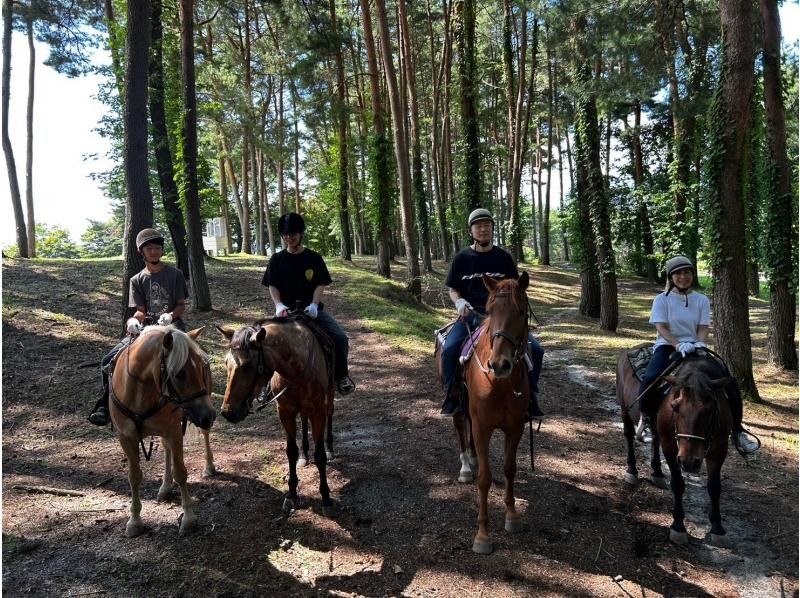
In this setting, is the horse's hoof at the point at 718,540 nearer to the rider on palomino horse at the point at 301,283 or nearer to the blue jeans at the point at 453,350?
the blue jeans at the point at 453,350

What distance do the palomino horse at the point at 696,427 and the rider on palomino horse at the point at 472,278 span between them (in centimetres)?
130

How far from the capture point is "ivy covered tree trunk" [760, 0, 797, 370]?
32.7 feet

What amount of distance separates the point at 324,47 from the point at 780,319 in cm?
1255

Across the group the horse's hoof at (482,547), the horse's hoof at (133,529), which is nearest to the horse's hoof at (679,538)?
the horse's hoof at (482,547)

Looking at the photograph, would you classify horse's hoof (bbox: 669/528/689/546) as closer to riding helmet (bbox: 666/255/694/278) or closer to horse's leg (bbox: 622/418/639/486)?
horse's leg (bbox: 622/418/639/486)

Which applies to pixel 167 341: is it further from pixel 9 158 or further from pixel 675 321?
pixel 9 158

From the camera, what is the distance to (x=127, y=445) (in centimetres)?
452

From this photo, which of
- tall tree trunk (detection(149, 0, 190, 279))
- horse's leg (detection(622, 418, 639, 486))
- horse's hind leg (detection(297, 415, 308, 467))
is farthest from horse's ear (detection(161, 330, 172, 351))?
tall tree trunk (detection(149, 0, 190, 279))

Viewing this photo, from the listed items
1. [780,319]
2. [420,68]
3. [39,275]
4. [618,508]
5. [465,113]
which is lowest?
[618,508]

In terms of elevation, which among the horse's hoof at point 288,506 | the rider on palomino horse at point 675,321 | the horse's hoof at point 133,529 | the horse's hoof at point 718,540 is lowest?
the horse's hoof at point 718,540

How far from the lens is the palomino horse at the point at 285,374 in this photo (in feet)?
13.6

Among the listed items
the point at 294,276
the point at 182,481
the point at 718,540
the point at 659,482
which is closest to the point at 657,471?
the point at 659,482

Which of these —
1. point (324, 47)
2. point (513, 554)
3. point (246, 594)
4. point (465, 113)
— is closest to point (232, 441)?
point (246, 594)

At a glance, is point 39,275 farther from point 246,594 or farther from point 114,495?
point 246,594
